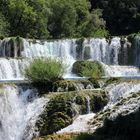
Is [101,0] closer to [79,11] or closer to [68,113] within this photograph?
[79,11]

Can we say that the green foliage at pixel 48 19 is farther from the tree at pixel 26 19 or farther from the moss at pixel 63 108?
the moss at pixel 63 108

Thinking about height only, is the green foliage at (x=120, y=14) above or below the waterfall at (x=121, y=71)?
above

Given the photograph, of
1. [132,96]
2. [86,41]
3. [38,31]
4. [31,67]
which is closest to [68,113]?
[132,96]

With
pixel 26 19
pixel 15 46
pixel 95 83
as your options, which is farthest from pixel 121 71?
pixel 26 19

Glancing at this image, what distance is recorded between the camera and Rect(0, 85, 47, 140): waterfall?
797 inches

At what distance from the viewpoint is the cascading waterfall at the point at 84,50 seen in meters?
37.2

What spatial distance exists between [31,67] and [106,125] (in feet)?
38.7

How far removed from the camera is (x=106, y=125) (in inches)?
501

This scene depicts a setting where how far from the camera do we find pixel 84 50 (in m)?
38.4

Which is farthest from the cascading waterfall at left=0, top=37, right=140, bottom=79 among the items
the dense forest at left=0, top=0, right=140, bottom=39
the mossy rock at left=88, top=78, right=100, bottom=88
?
the mossy rock at left=88, top=78, right=100, bottom=88

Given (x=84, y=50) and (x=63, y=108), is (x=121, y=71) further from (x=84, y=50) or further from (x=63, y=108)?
(x=63, y=108)

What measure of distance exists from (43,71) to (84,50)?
577 inches

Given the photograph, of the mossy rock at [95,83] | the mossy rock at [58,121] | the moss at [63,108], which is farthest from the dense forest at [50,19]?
the mossy rock at [58,121]

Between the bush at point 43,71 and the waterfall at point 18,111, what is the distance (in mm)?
1056
